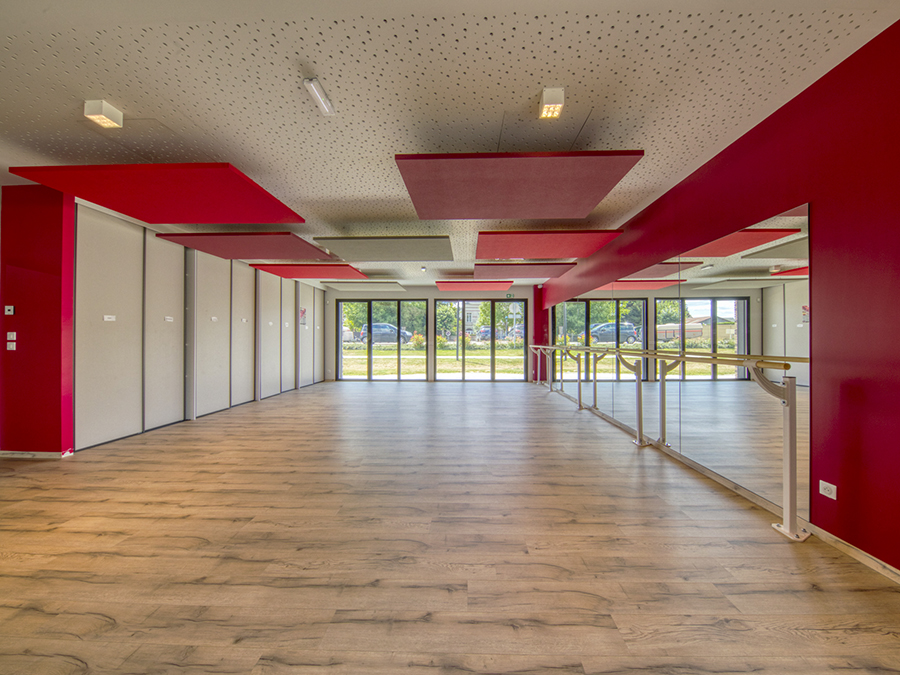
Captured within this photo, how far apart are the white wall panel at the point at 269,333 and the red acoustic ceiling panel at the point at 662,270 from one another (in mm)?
7434

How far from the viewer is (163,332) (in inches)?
222

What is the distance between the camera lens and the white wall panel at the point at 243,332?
737cm

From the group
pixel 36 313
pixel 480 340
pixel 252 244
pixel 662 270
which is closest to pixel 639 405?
pixel 662 270

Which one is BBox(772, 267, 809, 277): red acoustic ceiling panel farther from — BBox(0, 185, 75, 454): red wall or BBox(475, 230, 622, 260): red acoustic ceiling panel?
BBox(0, 185, 75, 454): red wall

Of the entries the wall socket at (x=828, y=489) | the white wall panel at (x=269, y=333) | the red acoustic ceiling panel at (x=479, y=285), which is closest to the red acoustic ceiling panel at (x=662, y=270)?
the wall socket at (x=828, y=489)

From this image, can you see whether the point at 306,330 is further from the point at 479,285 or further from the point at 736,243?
the point at 736,243

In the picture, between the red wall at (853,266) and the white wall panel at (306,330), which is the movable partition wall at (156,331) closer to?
the white wall panel at (306,330)

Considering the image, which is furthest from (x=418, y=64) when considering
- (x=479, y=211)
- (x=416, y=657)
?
(x=416, y=657)

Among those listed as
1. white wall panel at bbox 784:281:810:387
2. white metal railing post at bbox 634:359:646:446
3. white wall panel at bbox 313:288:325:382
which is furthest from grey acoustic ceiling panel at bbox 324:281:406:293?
white wall panel at bbox 784:281:810:387

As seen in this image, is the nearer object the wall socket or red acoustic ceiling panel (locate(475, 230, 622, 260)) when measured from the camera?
the wall socket

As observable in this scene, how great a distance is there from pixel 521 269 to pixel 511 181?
4.37m

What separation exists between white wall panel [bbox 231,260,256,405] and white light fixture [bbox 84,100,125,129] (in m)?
4.92

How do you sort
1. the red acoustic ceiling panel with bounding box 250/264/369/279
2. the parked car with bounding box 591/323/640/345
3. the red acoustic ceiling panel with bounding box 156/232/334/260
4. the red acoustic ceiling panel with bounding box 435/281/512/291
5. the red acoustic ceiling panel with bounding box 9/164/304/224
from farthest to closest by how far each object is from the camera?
1. the red acoustic ceiling panel with bounding box 435/281/512/291
2. the red acoustic ceiling panel with bounding box 250/264/369/279
3. the red acoustic ceiling panel with bounding box 156/232/334/260
4. the parked car with bounding box 591/323/640/345
5. the red acoustic ceiling panel with bounding box 9/164/304/224

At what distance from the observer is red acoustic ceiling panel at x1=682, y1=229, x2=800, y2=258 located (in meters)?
2.76
